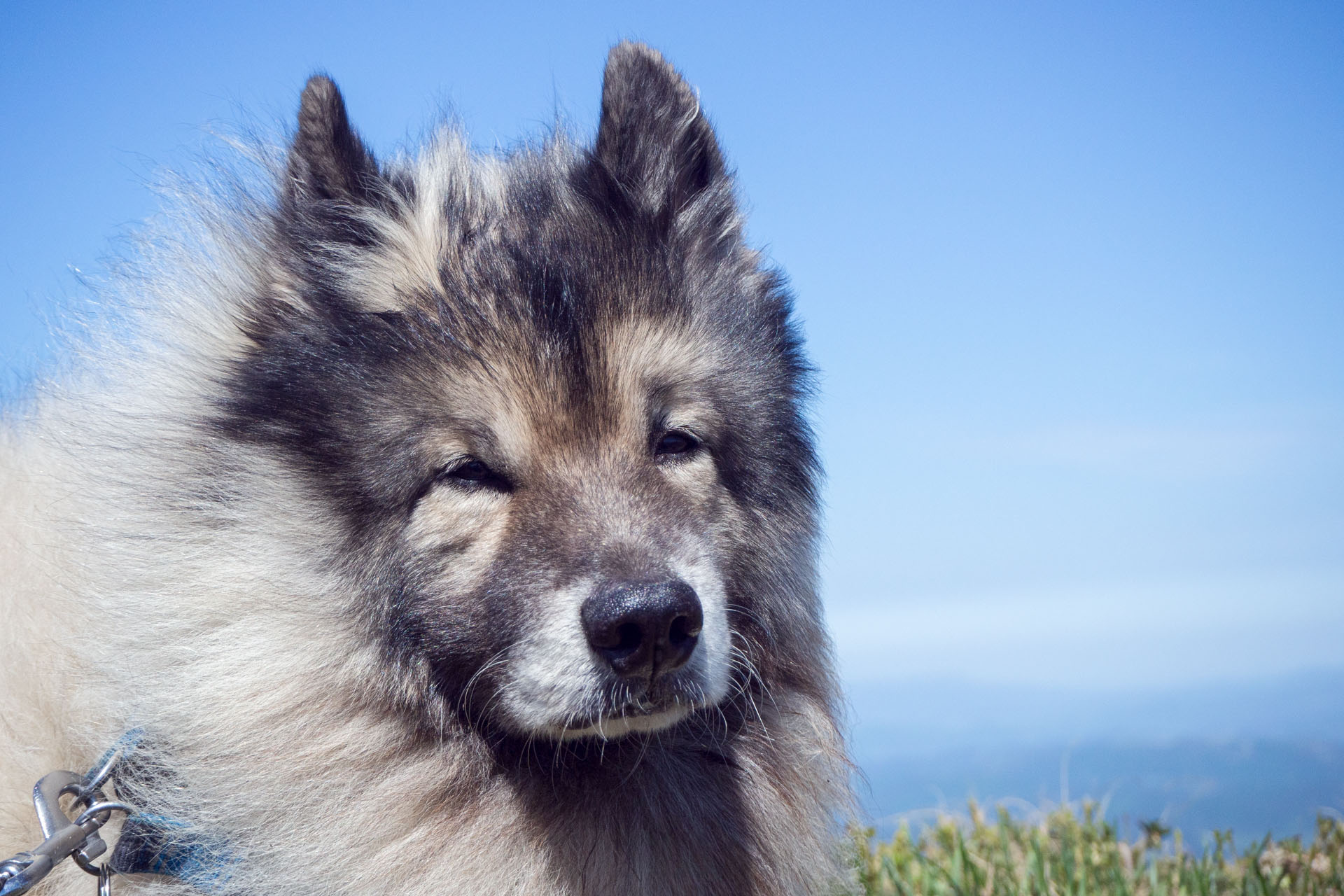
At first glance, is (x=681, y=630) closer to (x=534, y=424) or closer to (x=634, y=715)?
(x=634, y=715)

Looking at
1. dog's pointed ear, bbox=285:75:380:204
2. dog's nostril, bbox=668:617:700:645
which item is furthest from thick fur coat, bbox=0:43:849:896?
dog's nostril, bbox=668:617:700:645

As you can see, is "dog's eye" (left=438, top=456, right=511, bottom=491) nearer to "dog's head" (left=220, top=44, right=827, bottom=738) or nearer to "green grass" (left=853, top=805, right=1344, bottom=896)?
"dog's head" (left=220, top=44, right=827, bottom=738)

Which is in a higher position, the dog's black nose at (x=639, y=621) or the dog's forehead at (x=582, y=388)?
the dog's forehead at (x=582, y=388)

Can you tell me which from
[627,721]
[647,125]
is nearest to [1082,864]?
[627,721]

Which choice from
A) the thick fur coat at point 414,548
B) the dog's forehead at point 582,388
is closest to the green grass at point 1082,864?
the thick fur coat at point 414,548

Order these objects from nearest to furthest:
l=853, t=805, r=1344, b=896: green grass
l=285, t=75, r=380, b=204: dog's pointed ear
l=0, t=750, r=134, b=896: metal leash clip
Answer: l=0, t=750, r=134, b=896: metal leash clip < l=285, t=75, r=380, b=204: dog's pointed ear < l=853, t=805, r=1344, b=896: green grass

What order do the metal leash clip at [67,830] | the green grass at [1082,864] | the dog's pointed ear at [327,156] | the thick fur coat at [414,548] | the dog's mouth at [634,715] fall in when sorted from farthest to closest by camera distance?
the green grass at [1082,864] → the dog's pointed ear at [327,156] → the thick fur coat at [414,548] → the dog's mouth at [634,715] → the metal leash clip at [67,830]

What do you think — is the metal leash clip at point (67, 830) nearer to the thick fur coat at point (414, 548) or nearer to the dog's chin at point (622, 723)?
the thick fur coat at point (414, 548)
